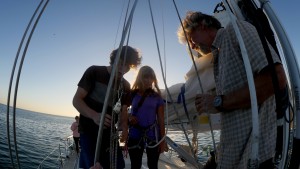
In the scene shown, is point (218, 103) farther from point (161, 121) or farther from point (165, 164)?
point (165, 164)

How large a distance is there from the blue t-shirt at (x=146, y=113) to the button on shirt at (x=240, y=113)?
1965mm

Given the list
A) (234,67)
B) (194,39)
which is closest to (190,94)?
(194,39)

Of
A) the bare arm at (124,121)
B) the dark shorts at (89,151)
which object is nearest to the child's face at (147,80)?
the bare arm at (124,121)

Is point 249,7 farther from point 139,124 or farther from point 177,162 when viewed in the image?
point 177,162

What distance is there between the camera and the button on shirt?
1181mm

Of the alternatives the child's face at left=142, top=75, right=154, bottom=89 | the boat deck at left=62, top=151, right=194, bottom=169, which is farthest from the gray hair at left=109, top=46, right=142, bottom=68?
the boat deck at left=62, top=151, right=194, bottom=169

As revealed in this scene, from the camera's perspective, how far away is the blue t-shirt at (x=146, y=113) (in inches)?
130

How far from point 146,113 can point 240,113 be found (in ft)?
6.93

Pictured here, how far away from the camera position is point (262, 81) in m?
1.12

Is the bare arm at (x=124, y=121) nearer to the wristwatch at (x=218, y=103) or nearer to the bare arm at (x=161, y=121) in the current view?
the bare arm at (x=161, y=121)

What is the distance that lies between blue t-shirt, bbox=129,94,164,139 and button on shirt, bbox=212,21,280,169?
6.45 ft

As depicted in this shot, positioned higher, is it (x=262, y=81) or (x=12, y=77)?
(x=12, y=77)

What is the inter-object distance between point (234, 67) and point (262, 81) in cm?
18

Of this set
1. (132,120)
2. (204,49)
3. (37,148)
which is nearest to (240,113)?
(204,49)
